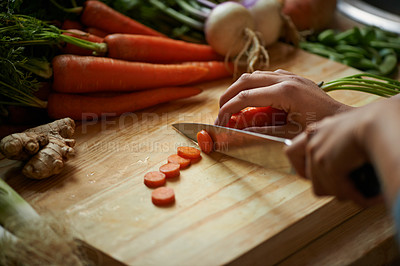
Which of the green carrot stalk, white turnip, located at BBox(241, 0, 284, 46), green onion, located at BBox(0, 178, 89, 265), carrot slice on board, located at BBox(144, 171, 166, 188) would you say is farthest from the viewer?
white turnip, located at BBox(241, 0, 284, 46)

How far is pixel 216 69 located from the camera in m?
2.32

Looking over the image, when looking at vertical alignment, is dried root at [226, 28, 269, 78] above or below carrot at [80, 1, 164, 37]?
below

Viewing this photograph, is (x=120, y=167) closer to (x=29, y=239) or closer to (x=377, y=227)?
(x=29, y=239)

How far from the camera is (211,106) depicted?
6.82 ft

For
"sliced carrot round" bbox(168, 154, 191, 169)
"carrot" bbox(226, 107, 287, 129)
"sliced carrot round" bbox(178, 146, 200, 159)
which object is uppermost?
"carrot" bbox(226, 107, 287, 129)

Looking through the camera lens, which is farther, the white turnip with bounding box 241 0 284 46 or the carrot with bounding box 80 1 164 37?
the white turnip with bounding box 241 0 284 46

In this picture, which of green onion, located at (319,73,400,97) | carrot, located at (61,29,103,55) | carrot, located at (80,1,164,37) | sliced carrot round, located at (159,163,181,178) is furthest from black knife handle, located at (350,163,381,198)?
carrot, located at (80,1,164,37)

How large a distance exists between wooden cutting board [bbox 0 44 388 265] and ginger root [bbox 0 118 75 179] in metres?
0.06

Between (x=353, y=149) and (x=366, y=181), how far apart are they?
0.11m

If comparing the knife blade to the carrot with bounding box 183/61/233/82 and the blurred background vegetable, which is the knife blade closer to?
the carrot with bounding box 183/61/233/82

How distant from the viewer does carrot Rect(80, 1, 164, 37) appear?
228cm

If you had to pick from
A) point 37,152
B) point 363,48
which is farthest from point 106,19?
point 363,48

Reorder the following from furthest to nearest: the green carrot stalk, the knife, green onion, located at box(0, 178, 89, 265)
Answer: the green carrot stalk, the knife, green onion, located at box(0, 178, 89, 265)

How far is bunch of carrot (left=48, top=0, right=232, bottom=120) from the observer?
1.95 meters
